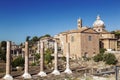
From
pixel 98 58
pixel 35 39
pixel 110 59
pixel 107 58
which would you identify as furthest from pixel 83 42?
pixel 35 39

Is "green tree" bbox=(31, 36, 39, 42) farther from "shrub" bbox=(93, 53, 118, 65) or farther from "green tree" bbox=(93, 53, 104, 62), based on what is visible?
"green tree" bbox=(93, 53, 104, 62)

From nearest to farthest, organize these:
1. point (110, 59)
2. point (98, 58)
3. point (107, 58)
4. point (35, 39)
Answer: point (110, 59), point (107, 58), point (98, 58), point (35, 39)

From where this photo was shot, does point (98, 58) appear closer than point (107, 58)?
No

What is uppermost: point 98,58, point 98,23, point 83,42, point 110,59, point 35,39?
point 98,23

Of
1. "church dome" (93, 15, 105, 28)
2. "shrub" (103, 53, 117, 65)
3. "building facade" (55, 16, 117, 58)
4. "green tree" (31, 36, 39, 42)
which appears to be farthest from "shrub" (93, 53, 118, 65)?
"green tree" (31, 36, 39, 42)

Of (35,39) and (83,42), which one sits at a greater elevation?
(35,39)

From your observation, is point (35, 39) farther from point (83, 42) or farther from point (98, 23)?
point (83, 42)

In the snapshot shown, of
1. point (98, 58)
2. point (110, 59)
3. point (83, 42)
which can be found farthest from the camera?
point (83, 42)

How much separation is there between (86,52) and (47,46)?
1619cm

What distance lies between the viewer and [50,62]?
1805 inches

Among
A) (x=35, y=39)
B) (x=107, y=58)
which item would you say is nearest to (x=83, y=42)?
(x=107, y=58)

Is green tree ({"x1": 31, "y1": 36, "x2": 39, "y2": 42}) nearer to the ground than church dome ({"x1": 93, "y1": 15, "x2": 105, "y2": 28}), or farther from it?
nearer to the ground

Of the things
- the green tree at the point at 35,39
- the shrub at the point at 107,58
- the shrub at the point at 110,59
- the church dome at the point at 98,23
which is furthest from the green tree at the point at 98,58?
the green tree at the point at 35,39

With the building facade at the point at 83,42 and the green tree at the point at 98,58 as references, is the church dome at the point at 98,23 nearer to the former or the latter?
the building facade at the point at 83,42
